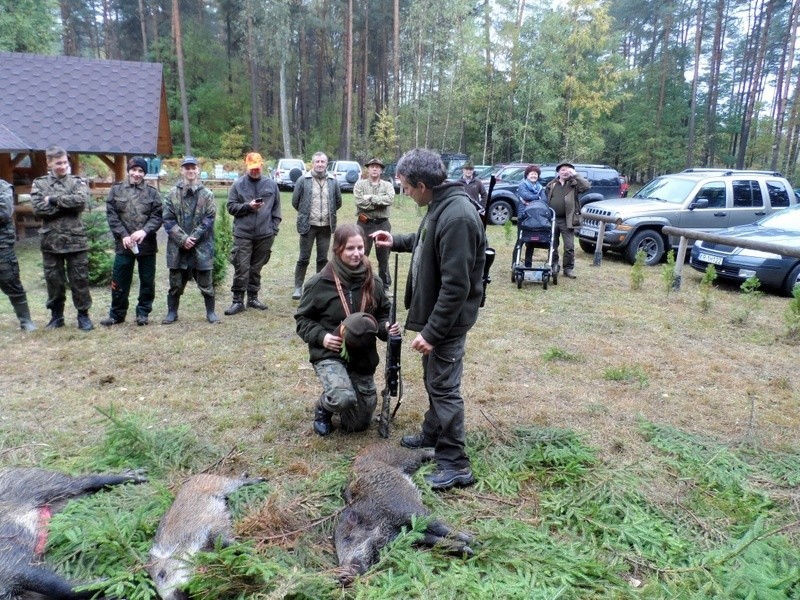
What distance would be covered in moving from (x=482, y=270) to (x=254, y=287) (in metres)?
4.62

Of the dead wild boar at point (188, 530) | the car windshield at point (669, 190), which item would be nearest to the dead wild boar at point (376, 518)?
the dead wild boar at point (188, 530)

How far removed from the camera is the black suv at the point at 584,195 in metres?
15.6

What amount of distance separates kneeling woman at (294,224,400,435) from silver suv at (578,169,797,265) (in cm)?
847

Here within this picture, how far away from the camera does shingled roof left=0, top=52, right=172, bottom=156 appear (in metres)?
12.1

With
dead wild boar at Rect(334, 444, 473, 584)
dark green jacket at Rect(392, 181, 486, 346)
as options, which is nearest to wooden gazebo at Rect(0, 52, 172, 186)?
dark green jacket at Rect(392, 181, 486, 346)

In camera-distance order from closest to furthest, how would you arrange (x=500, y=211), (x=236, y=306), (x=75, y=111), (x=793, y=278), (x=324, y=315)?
(x=324, y=315) → (x=236, y=306) → (x=793, y=278) → (x=75, y=111) → (x=500, y=211)

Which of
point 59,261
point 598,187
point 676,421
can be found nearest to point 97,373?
point 59,261

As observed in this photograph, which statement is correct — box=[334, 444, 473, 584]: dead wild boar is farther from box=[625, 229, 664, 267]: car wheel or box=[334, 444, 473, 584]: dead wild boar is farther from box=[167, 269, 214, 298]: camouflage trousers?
box=[625, 229, 664, 267]: car wheel

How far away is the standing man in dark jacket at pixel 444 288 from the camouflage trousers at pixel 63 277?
174 inches

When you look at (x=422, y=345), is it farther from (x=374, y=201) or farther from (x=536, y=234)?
(x=536, y=234)

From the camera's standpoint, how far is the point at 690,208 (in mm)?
11031

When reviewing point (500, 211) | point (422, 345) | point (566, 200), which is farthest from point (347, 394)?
point (500, 211)

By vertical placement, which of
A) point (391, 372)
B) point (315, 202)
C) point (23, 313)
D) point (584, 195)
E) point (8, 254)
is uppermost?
point (584, 195)

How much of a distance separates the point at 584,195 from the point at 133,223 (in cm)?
1317
